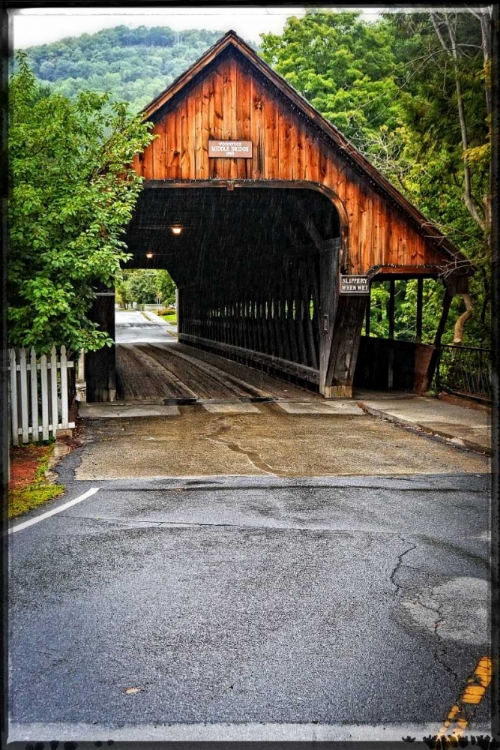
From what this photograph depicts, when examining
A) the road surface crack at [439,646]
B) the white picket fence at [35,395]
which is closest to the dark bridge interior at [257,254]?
the white picket fence at [35,395]

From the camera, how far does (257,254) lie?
930 inches

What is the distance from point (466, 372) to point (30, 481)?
1005cm

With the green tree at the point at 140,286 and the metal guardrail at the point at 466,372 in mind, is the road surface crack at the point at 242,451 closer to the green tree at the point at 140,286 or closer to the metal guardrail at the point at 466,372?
the metal guardrail at the point at 466,372

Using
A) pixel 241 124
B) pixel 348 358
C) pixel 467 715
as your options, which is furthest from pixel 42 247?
pixel 467 715

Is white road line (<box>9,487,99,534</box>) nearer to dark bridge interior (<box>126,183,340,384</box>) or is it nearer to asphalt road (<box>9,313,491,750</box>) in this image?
asphalt road (<box>9,313,491,750</box>)

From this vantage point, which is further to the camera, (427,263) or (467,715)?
(427,263)

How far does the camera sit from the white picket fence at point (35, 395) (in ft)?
37.5

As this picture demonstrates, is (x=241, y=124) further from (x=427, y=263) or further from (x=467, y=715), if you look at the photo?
(x=467, y=715)

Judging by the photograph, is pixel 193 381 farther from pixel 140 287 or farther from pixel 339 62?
pixel 140 287

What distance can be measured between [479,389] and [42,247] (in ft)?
29.5

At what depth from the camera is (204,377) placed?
22016 mm

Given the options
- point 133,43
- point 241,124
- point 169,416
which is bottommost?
point 169,416

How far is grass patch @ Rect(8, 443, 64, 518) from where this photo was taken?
25.3ft

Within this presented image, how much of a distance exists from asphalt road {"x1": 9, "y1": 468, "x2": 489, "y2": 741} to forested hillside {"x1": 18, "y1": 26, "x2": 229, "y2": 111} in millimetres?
8646
